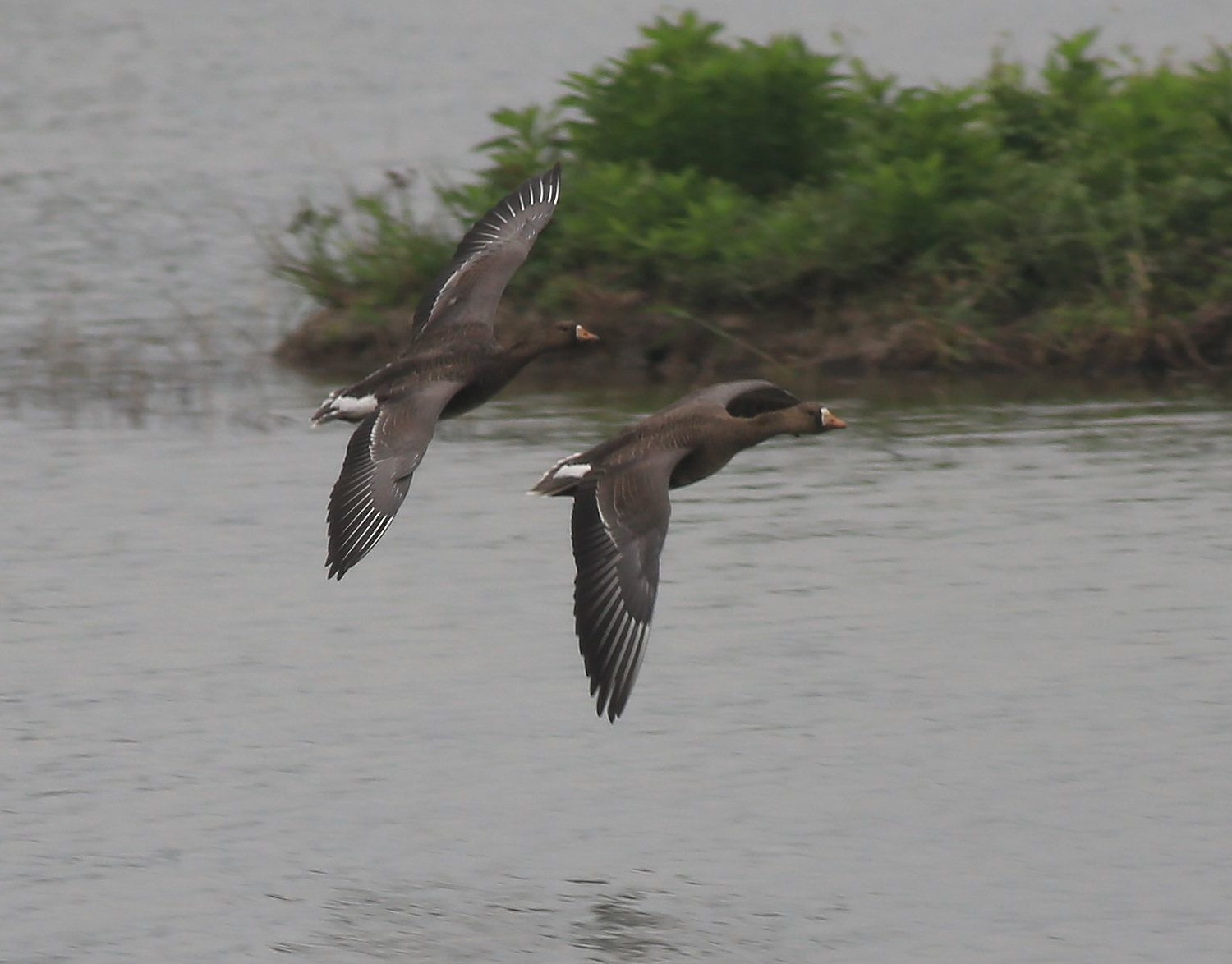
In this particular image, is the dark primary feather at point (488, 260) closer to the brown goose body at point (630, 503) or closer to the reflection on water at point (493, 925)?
the brown goose body at point (630, 503)

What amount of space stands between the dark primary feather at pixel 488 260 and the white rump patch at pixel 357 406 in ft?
3.15

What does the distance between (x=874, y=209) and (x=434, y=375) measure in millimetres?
8779

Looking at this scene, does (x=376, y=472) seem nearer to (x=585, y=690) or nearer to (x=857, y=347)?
(x=585, y=690)

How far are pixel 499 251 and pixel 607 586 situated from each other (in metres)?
3.67

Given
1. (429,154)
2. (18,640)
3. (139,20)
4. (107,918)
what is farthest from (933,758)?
(139,20)

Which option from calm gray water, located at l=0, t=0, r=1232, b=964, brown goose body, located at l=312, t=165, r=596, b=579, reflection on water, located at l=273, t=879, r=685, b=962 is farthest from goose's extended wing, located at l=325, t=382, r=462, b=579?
reflection on water, located at l=273, t=879, r=685, b=962

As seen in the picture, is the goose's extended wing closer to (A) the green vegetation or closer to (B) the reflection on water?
(B) the reflection on water

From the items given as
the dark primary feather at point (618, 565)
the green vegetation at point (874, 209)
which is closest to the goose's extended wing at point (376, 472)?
the dark primary feather at point (618, 565)

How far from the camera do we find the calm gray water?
10.3 m

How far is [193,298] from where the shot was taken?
25.6m

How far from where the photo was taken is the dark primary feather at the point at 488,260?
13.0 metres

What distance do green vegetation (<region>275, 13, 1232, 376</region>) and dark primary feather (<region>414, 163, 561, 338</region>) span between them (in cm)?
654

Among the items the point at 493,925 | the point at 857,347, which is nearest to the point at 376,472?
the point at 493,925

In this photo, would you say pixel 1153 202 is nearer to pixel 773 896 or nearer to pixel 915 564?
pixel 915 564
